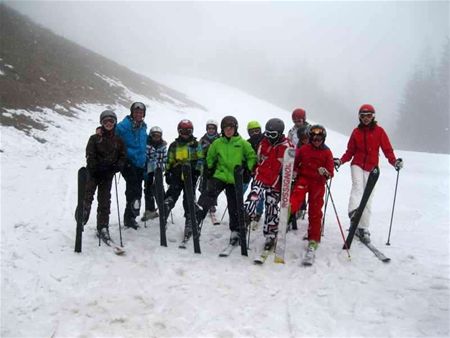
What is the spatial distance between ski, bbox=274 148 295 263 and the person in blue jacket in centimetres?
303

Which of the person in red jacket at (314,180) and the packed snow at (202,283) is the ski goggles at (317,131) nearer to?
the person in red jacket at (314,180)

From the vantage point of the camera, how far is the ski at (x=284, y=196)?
19.9 ft

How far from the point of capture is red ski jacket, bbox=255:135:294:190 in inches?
251

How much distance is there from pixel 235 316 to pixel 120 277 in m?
1.96

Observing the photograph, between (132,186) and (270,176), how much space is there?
9.56 feet

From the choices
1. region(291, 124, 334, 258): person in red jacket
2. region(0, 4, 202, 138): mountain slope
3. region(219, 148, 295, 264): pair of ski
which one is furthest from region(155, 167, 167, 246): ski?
region(0, 4, 202, 138): mountain slope

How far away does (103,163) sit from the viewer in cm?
644

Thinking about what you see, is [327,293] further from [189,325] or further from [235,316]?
[189,325]

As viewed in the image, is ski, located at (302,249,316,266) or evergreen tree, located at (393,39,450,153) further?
evergreen tree, located at (393,39,450,153)

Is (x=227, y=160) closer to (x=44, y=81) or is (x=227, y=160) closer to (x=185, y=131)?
(x=185, y=131)

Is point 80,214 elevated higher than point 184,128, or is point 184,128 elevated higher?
point 184,128

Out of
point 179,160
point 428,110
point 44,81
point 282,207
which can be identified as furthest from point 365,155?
point 428,110

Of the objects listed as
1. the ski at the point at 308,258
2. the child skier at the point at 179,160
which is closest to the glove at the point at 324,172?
the ski at the point at 308,258

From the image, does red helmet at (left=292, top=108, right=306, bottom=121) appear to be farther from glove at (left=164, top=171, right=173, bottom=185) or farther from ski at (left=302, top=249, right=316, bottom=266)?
ski at (left=302, top=249, right=316, bottom=266)
